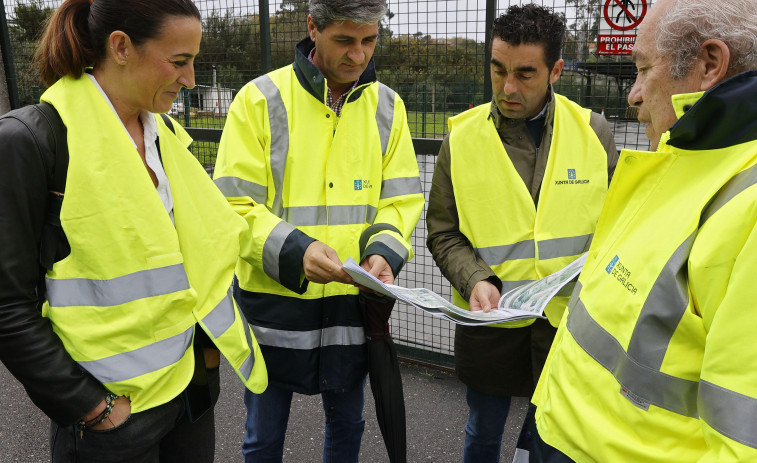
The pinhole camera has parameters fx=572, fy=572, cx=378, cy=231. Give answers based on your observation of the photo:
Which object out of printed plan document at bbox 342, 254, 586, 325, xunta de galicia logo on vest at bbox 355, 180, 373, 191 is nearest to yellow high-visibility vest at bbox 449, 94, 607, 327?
printed plan document at bbox 342, 254, 586, 325

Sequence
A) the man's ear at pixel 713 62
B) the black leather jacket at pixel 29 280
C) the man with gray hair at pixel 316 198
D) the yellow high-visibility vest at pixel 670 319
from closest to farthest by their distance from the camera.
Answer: the yellow high-visibility vest at pixel 670 319 < the man's ear at pixel 713 62 < the black leather jacket at pixel 29 280 < the man with gray hair at pixel 316 198

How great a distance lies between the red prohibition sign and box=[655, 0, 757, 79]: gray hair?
5.88ft

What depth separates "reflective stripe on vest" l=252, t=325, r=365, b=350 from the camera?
7.47 ft

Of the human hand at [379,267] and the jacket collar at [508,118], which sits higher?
the jacket collar at [508,118]

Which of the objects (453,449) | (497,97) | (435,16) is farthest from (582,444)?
(435,16)

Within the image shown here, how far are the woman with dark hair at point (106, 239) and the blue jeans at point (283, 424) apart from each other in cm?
65

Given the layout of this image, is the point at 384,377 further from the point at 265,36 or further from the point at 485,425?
the point at 265,36

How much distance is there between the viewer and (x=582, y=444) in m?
1.34

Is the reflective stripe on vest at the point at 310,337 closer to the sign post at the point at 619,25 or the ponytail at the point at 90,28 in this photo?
the ponytail at the point at 90,28

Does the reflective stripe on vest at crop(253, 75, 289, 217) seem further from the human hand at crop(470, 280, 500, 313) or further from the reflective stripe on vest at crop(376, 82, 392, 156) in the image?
the human hand at crop(470, 280, 500, 313)

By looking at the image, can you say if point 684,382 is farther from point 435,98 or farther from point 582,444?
point 435,98

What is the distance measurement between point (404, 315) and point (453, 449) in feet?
5.01

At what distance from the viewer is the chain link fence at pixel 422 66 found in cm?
321

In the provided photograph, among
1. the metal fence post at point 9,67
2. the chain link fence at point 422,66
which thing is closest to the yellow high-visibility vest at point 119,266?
the chain link fence at point 422,66
